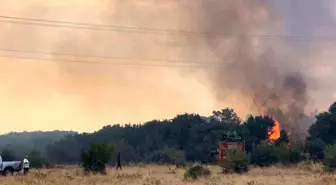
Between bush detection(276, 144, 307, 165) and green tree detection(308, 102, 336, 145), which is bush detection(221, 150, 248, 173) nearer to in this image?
bush detection(276, 144, 307, 165)

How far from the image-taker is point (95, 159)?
169 feet

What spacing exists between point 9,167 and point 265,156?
3523 cm

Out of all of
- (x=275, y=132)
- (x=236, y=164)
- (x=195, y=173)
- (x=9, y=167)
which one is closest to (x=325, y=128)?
(x=275, y=132)

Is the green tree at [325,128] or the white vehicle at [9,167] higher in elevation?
the green tree at [325,128]

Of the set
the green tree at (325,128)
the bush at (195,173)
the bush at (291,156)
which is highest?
the green tree at (325,128)

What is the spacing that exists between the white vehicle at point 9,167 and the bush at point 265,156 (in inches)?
1289

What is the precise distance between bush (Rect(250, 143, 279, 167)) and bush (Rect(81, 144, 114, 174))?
85.2 feet

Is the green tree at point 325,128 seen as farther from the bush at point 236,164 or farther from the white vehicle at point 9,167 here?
the white vehicle at point 9,167

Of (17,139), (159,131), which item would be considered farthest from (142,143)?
(17,139)

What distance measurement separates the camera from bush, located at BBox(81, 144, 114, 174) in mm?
50938

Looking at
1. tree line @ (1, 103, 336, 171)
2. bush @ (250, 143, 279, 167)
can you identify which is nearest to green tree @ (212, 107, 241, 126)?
tree line @ (1, 103, 336, 171)

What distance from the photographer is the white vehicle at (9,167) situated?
48750 millimetres

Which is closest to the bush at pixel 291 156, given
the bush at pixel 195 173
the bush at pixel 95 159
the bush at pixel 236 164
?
the bush at pixel 236 164

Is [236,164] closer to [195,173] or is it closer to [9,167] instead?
[195,173]
